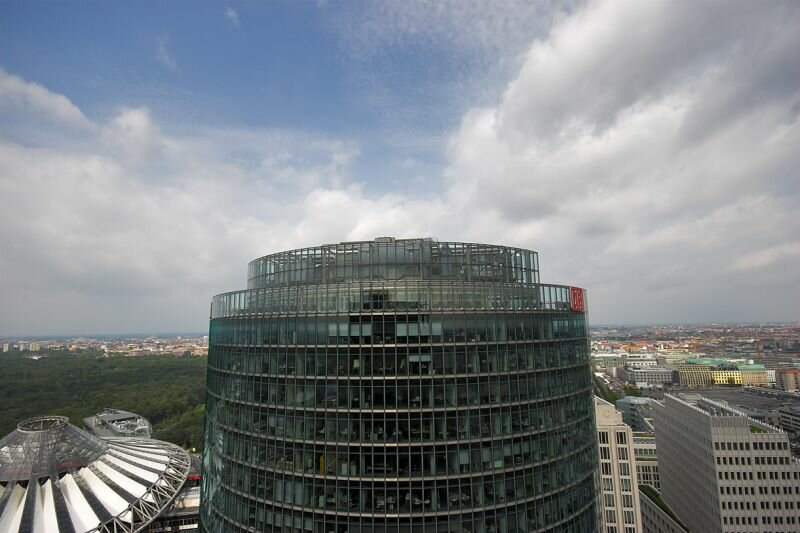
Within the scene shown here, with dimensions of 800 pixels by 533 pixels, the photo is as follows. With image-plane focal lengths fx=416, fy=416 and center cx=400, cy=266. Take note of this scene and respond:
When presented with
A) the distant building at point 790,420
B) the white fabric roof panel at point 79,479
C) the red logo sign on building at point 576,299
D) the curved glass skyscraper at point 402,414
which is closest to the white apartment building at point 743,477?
the curved glass skyscraper at point 402,414

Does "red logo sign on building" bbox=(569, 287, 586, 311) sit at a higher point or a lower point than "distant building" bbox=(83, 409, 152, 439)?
higher

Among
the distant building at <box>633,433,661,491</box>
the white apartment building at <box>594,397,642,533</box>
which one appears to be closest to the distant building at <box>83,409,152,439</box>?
the white apartment building at <box>594,397,642,533</box>

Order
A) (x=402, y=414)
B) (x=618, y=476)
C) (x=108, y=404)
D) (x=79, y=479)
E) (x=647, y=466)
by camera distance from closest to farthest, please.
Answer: (x=402, y=414), (x=79, y=479), (x=618, y=476), (x=647, y=466), (x=108, y=404)

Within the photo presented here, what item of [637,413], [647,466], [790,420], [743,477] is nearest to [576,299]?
[743,477]

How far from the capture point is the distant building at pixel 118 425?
120938 millimetres

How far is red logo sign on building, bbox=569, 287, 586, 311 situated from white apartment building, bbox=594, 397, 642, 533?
3663 centimetres

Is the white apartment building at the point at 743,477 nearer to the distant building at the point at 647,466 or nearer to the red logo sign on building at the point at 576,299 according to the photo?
the distant building at the point at 647,466

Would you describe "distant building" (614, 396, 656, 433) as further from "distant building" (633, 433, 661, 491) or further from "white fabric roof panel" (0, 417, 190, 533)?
"white fabric roof panel" (0, 417, 190, 533)

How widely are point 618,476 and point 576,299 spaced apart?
161ft

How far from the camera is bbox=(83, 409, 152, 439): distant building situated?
12094cm

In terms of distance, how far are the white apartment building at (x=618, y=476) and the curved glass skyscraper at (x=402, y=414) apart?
38353 millimetres

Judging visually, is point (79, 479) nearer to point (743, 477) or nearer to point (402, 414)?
point (402, 414)

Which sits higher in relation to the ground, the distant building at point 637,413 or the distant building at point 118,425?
the distant building at point 118,425

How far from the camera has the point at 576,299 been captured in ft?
157
